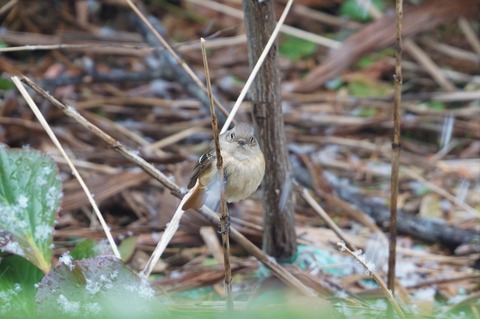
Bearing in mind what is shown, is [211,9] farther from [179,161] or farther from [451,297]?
[451,297]

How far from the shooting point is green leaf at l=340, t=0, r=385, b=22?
16.6ft

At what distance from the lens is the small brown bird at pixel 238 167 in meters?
2.30

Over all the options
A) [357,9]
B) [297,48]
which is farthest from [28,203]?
[357,9]

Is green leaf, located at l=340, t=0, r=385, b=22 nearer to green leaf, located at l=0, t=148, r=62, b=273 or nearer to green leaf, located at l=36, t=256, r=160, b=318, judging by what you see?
green leaf, located at l=0, t=148, r=62, b=273

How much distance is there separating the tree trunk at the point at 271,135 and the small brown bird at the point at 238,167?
8cm

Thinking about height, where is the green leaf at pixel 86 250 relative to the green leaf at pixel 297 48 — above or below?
below

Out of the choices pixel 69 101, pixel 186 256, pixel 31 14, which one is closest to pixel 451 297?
pixel 186 256

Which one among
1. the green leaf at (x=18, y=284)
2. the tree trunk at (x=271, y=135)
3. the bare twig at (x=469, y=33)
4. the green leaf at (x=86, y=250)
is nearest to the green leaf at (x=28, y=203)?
the green leaf at (x=18, y=284)

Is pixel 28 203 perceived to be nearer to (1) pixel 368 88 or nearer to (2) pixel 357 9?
(1) pixel 368 88

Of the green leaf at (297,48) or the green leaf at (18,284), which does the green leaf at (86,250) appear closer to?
the green leaf at (18,284)

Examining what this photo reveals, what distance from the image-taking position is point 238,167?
7.71 ft

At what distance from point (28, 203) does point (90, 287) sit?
1.72ft

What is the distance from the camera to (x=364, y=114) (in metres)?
4.44

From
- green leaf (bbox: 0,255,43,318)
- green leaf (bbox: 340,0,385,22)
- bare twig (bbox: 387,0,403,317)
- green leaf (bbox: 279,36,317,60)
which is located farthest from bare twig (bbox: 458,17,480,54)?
green leaf (bbox: 0,255,43,318)
